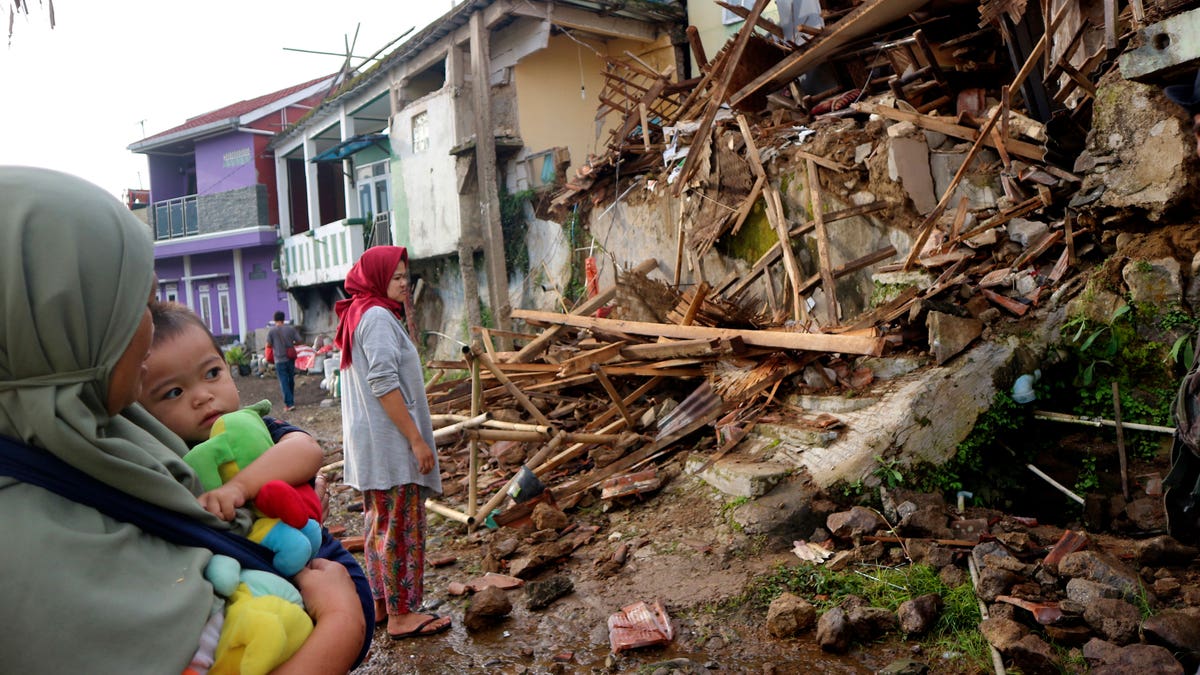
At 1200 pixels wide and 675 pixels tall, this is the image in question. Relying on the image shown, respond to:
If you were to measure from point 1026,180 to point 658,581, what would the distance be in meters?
4.27

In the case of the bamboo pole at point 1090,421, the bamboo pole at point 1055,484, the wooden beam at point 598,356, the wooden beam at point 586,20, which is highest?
the wooden beam at point 586,20

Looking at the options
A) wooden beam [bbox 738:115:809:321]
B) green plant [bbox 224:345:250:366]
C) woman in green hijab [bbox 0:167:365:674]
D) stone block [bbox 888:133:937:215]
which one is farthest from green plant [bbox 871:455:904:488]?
green plant [bbox 224:345:250:366]

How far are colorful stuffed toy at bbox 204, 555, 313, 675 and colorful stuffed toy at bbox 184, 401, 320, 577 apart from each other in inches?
4.2

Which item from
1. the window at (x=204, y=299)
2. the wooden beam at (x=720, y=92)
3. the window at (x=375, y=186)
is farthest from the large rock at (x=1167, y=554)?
the window at (x=204, y=299)

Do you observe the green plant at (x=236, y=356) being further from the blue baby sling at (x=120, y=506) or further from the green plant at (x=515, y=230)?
the blue baby sling at (x=120, y=506)

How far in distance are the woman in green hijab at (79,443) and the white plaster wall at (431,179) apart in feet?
46.3

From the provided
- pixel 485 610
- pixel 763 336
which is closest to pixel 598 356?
pixel 763 336

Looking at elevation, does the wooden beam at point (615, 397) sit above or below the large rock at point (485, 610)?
above

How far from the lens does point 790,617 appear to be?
3963 millimetres

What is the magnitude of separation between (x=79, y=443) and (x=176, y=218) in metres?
28.8

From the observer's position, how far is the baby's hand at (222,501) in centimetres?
152

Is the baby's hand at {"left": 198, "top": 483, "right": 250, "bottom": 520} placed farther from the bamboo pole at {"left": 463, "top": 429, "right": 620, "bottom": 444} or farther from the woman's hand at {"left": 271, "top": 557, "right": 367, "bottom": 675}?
the bamboo pole at {"left": 463, "top": 429, "right": 620, "bottom": 444}

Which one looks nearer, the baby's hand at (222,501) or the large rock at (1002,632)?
the baby's hand at (222,501)

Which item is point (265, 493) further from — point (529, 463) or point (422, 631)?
point (529, 463)
